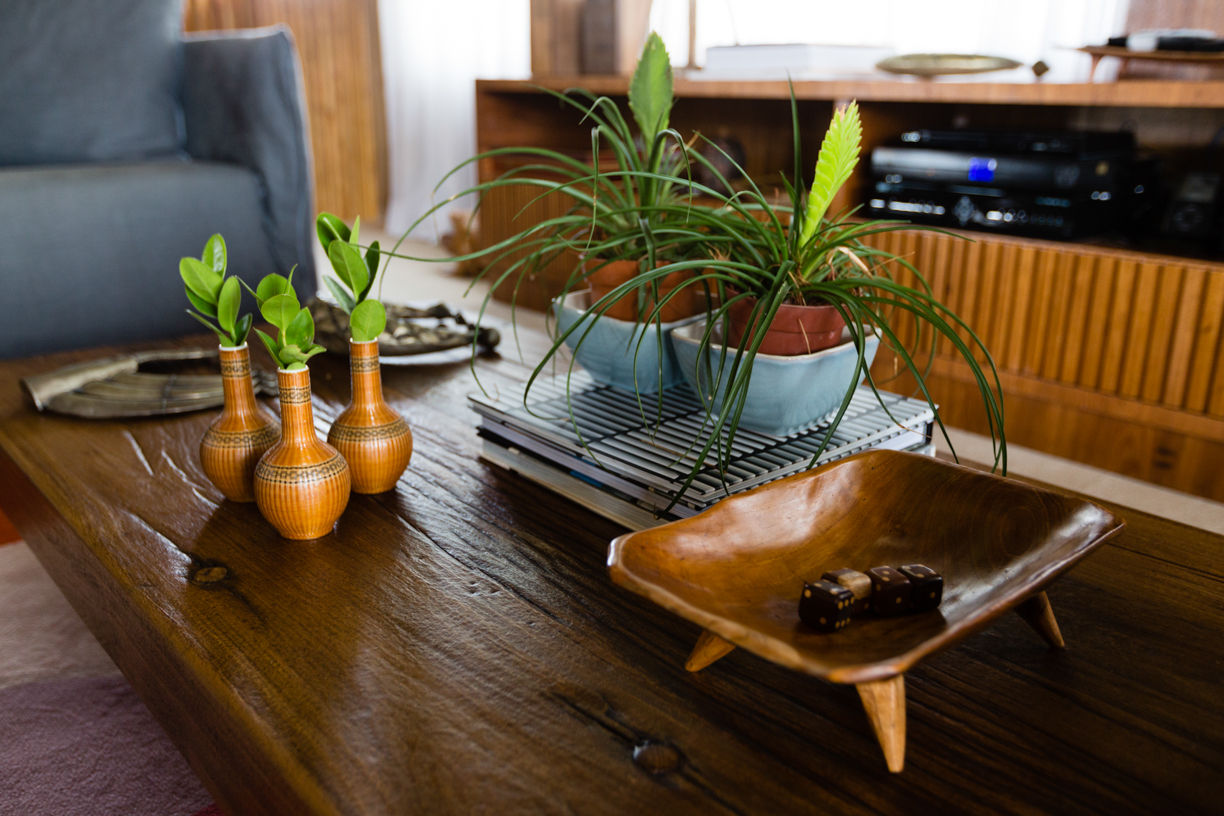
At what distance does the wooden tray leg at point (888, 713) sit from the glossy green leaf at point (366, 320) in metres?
0.48

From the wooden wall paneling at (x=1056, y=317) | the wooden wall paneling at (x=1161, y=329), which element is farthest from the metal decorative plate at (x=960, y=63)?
the wooden wall paneling at (x=1161, y=329)

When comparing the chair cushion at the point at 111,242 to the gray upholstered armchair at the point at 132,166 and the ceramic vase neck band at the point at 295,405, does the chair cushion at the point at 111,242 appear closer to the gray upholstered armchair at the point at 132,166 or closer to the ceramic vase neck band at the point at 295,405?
the gray upholstered armchair at the point at 132,166

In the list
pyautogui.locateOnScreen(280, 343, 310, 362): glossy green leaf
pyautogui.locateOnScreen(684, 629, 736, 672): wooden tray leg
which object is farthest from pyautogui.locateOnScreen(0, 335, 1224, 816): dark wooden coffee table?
pyautogui.locateOnScreen(280, 343, 310, 362): glossy green leaf

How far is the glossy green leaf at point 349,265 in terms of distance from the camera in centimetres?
77

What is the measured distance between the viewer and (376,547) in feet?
2.35

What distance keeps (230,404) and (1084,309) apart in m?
1.48

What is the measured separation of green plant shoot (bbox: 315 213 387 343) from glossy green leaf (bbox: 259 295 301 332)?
7cm

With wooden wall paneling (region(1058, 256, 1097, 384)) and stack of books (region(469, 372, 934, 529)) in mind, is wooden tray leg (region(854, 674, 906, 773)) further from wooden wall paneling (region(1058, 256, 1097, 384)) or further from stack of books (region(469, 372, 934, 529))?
wooden wall paneling (region(1058, 256, 1097, 384))

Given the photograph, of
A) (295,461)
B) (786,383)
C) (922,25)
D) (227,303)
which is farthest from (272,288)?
(922,25)

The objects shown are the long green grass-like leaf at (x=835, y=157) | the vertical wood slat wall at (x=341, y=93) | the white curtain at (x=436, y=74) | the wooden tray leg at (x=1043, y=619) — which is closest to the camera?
the wooden tray leg at (x=1043, y=619)

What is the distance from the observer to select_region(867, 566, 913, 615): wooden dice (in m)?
0.53

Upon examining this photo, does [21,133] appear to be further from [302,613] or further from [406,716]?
[406,716]

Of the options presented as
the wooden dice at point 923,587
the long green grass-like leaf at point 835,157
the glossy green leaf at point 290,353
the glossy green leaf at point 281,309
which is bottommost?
the wooden dice at point 923,587

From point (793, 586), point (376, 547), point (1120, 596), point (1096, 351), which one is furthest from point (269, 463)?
point (1096, 351)
